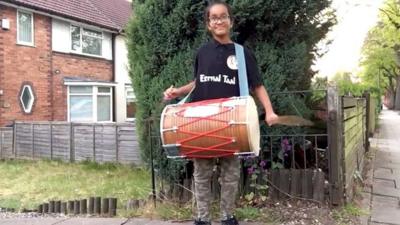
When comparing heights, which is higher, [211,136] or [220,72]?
[220,72]

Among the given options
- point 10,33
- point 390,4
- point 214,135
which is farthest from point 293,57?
point 390,4

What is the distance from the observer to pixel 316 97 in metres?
5.77

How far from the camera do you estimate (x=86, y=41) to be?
1931cm

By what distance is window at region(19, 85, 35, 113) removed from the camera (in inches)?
621

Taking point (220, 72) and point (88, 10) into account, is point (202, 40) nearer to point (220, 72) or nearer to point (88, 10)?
point (220, 72)

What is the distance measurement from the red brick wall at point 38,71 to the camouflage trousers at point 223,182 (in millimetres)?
12208

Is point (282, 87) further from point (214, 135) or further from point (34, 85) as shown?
point (34, 85)

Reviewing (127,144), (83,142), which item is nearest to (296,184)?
(127,144)

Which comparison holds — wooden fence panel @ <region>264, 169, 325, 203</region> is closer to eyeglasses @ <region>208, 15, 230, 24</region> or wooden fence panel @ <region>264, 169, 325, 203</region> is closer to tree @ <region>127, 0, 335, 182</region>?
tree @ <region>127, 0, 335, 182</region>

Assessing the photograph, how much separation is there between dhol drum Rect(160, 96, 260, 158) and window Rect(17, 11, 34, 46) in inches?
524

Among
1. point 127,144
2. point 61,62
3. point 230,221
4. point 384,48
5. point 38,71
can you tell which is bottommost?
point 230,221

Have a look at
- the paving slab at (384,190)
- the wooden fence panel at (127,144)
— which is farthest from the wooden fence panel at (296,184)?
the wooden fence panel at (127,144)

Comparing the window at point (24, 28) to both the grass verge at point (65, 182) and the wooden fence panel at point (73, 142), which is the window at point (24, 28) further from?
the grass verge at point (65, 182)

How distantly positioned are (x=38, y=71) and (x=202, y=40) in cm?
1281
